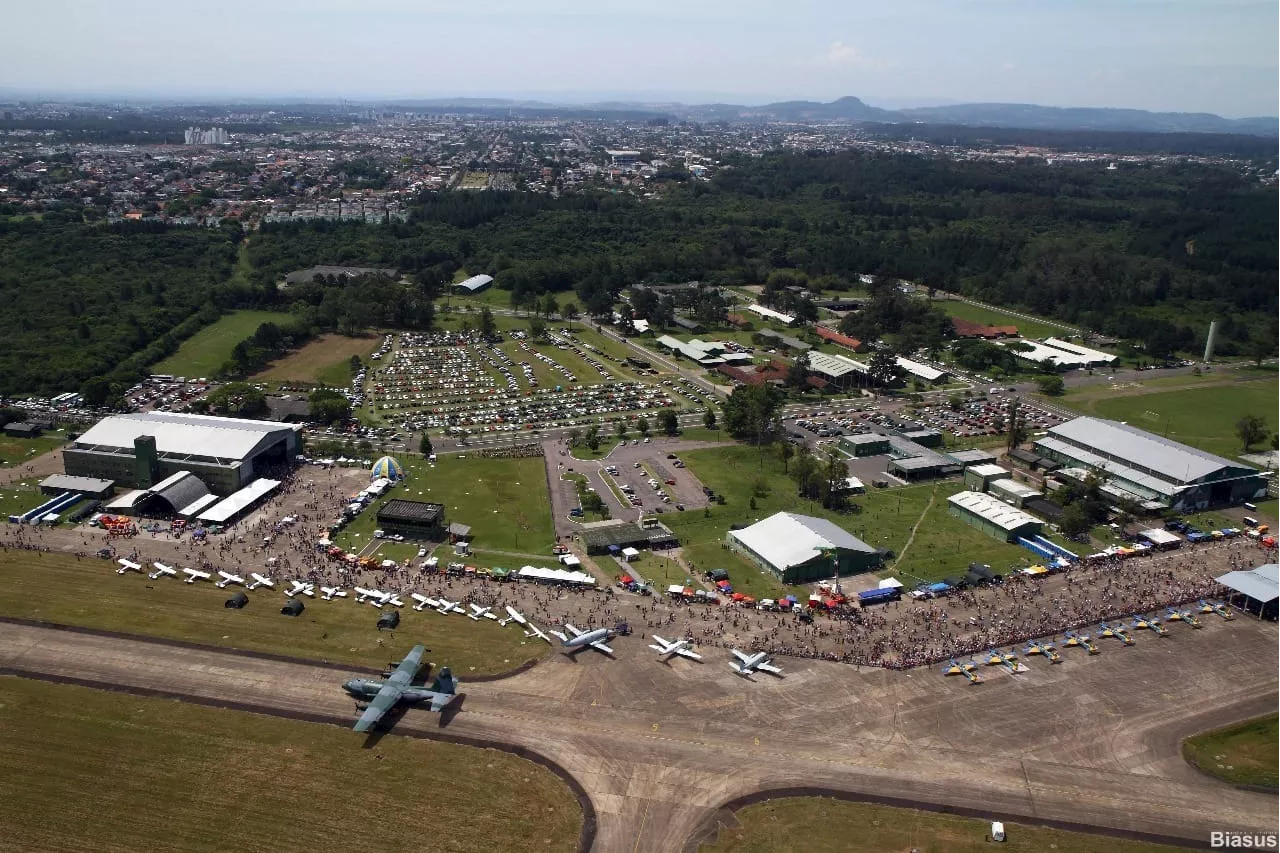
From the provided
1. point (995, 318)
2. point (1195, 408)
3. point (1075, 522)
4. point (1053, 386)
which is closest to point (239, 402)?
point (1075, 522)

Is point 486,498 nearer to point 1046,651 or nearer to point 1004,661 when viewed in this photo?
point 1004,661

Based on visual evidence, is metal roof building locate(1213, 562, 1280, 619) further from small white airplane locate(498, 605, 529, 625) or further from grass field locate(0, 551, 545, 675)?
small white airplane locate(498, 605, 529, 625)

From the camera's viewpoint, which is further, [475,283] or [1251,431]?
[475,283]

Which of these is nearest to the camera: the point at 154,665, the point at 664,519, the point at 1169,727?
the point at 1169,727

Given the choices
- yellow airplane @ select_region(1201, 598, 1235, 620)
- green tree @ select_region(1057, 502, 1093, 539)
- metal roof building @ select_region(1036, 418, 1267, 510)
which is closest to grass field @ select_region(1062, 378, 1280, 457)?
metal roof building @ select_region(1036, 418, 1267, 510)

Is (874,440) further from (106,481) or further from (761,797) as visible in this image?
(106,481)

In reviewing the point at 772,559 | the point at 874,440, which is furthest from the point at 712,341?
the point at 772,559
